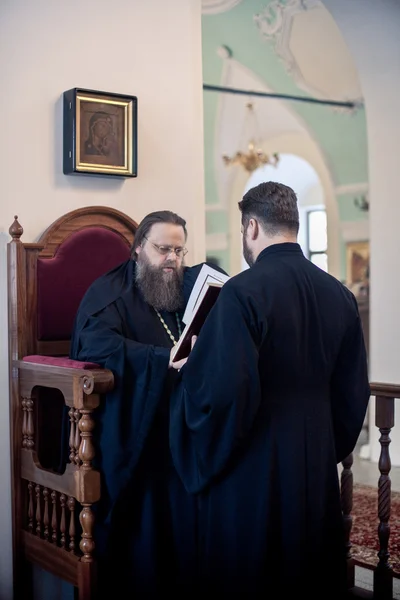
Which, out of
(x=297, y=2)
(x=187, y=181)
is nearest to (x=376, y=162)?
(x=297, y=2)

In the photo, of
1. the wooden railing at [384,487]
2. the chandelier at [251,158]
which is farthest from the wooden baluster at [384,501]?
the chandelier at [251,158]

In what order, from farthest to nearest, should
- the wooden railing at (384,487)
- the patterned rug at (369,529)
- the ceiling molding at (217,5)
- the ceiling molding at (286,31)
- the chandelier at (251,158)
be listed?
the chandelier at (251,158)
the ceiling molding at (286,31)
the ceiling molding at (217,5)
the patterned rug at (369,529)
the wooden railing at (384,487)

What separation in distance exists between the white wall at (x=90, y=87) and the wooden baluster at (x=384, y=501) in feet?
5.53

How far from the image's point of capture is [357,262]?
12211mm

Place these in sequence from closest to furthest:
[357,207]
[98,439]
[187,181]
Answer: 1. [98,439]
2. [187,181]
3. [357,207]

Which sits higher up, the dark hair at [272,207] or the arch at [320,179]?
the arch at [320,179]

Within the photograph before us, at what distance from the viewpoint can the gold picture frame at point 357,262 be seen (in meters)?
12.1

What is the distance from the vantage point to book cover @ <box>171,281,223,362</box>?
11.3ft

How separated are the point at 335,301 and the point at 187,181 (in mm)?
2136

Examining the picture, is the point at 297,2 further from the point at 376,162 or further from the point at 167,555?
the point at 167,555

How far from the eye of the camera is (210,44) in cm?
1084

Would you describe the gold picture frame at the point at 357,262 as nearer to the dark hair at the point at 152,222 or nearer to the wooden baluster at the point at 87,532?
the dark hair at the point at 152,222

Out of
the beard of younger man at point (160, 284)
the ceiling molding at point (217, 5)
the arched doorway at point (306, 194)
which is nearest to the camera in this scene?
the beard of younger man at point (160, 284)

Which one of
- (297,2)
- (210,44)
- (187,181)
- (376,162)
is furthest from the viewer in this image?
(210,44)
